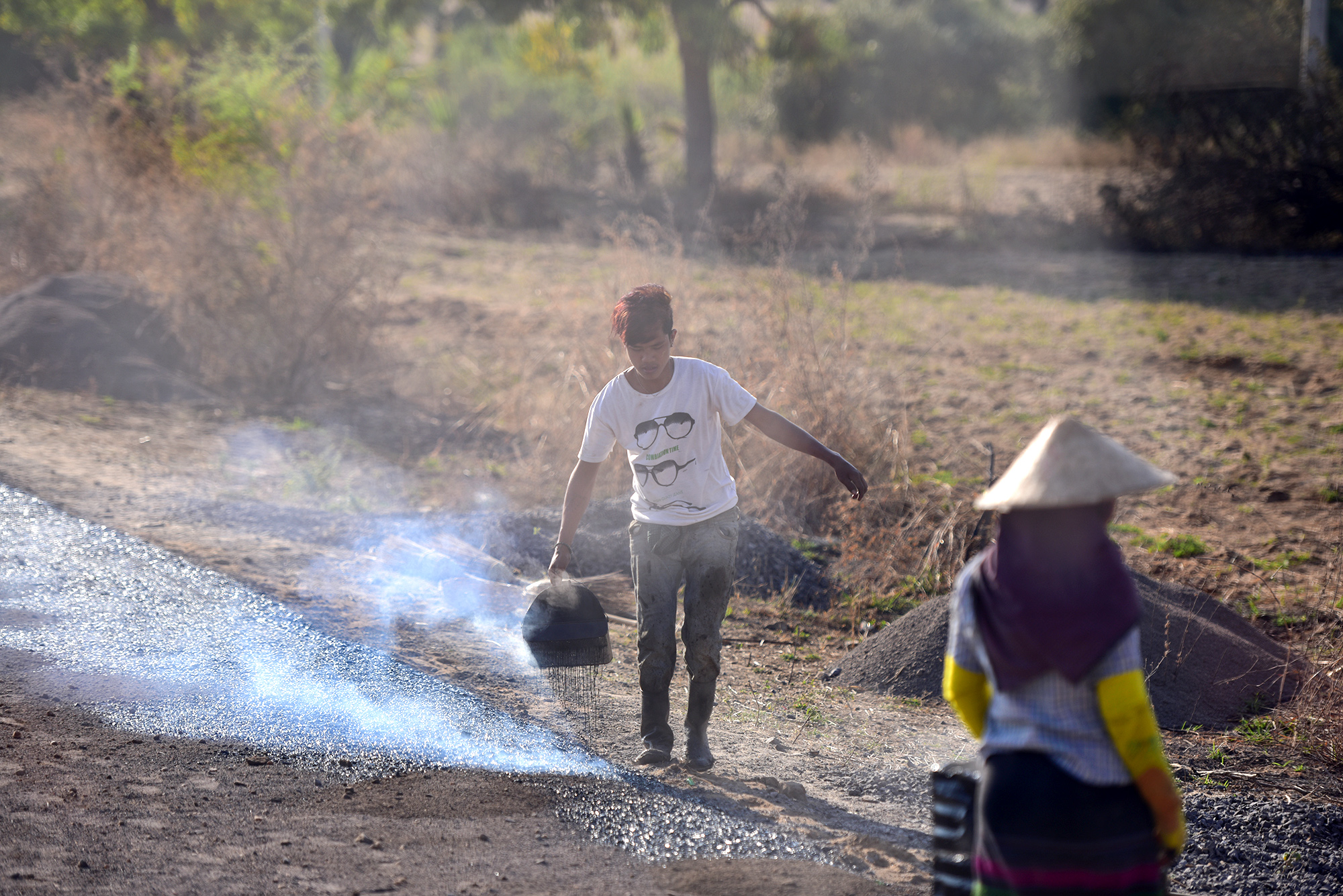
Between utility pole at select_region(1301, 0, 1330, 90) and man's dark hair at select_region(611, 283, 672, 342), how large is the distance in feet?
45.0

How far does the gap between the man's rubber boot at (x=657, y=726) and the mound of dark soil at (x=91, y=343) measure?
7.50m

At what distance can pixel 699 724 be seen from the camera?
4070 millimetres

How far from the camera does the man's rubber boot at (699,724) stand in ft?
13.3

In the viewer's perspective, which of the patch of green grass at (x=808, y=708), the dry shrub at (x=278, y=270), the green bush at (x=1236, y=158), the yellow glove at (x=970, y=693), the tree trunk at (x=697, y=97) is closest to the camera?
the yellow glove at (x=970, y=693)

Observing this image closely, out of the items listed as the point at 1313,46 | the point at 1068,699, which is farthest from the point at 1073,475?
the point at 1313,46

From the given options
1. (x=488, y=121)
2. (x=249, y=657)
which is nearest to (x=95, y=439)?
(x=249, y=657)

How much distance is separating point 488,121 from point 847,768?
25.7 m

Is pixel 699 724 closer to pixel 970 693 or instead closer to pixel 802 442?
pixel 802 442

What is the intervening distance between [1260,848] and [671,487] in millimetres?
2276

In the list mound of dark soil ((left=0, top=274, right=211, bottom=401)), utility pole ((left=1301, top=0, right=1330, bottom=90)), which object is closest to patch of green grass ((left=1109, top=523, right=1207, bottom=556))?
mound of dark soil ((left=0, top=274, right=211, bottom=401))

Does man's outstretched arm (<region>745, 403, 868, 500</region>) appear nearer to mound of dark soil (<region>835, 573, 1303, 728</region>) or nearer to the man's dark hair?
the man's dark hair

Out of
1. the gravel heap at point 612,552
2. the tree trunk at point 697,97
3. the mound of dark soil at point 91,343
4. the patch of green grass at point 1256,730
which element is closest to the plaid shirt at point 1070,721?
the patch of green grass at point 1256,730

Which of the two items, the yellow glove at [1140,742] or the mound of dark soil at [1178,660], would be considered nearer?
the yellow glove at [1140,742]

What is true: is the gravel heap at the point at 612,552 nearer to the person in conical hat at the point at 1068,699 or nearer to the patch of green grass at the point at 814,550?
the patch of green grass at the point at 814,550
